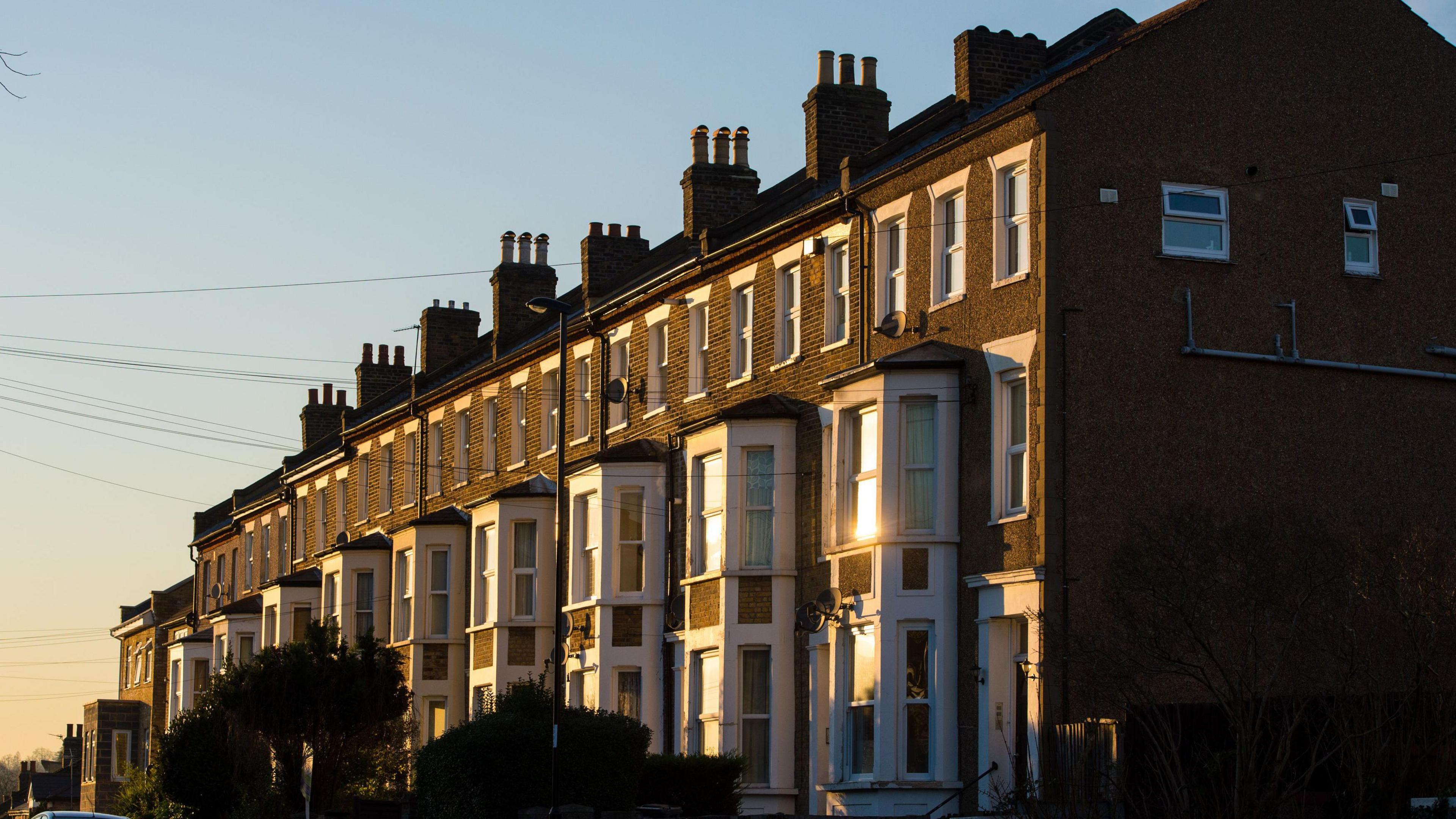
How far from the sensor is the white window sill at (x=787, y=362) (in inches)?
1219

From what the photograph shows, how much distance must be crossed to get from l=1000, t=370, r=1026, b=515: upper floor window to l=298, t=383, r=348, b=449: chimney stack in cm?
4279

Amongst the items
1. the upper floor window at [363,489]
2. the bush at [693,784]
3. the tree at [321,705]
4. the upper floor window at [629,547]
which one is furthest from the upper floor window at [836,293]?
the upper floor window at [363,489]

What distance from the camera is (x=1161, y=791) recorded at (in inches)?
705

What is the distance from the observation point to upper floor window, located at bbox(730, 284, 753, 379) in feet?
108

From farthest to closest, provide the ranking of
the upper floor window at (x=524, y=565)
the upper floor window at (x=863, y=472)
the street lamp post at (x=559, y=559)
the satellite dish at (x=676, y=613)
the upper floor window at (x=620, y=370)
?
the upper floor window at (x=524, y=565) → the upper floor window at (x=620, y=370) → the satellite dish at (x=676, y=613) → the upper floor window at (x=863, y=472) → the street lamp post at (x=559, y=559)

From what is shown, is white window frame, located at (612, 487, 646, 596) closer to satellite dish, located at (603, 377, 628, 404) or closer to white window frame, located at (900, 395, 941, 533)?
satellite dish, located at (603, 377, 628, 404)

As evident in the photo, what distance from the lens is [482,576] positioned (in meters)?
41.4

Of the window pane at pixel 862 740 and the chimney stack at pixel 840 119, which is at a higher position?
the chimney stack at pixel 840 119

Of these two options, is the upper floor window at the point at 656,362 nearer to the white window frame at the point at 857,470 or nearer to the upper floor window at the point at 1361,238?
the white window frame at the point at 857,470

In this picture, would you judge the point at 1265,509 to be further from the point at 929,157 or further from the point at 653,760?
the point at 653,760

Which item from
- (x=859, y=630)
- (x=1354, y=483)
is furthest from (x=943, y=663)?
(x=1354, y=483)

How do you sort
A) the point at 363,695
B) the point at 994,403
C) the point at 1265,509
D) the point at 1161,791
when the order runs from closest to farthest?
1. the point at 1161,791
2. the point at 1265,509
3. the point at 994,403
4. the point at 363,695

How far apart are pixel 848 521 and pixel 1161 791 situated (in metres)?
10.8

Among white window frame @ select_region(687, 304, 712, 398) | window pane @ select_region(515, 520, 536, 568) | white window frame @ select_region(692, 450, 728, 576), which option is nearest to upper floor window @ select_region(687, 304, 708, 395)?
white window frame @ select_region(687, 304, 712, 398)
